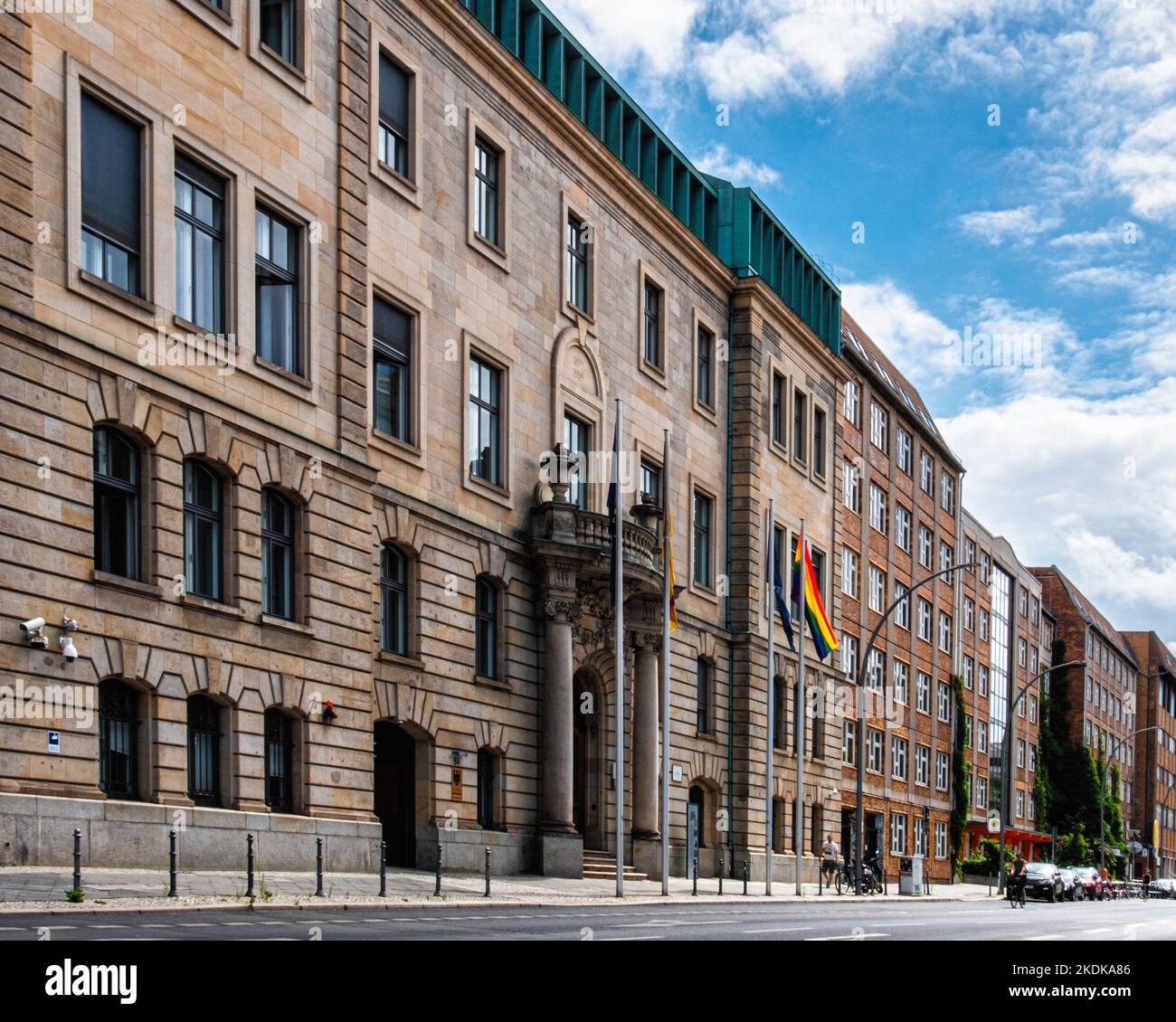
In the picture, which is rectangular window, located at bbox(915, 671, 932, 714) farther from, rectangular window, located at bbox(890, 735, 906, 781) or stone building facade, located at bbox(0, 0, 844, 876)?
stone building facade, located at bbox(0, 0, 844, 876)

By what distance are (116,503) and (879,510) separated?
5340cm

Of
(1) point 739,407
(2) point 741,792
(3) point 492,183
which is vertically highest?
(3) point 492,183

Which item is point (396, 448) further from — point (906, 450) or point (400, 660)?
point (906, 450)

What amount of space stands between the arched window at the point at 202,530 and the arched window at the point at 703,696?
25.5 m

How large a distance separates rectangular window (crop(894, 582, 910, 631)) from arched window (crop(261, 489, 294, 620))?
5003 centimetres

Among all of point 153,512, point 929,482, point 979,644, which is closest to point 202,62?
point 153,512

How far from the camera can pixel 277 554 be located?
100.0 feet

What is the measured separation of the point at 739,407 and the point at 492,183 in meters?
17.5

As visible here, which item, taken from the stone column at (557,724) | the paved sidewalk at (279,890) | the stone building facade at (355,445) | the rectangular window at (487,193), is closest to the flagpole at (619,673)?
the stone building facade at (355,445)

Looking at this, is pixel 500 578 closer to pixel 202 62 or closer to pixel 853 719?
pixel 202 62

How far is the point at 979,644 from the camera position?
9544 cm

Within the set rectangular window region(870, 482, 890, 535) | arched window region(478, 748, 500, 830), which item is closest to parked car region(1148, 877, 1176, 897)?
rectangular window region(870, 482, 890, 535)

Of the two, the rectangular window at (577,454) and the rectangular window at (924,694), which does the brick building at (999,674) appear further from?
the rectangular window at (577,454)

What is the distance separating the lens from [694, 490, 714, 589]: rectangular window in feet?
173
